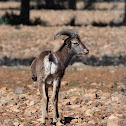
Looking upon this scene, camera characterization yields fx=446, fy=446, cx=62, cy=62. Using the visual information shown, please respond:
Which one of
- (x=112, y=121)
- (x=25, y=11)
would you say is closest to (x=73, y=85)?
(x=112, y=121)

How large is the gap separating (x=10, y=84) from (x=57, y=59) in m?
3.65

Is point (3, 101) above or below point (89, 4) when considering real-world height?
above

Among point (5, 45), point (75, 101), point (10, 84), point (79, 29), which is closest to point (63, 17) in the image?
point (79, 29)

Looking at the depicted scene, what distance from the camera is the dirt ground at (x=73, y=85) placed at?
706 centimetres

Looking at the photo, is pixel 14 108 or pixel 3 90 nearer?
pixel 14 108

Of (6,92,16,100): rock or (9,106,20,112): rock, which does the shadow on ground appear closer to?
(6,92,16,100): rock

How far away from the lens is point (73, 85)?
9867 millimetres

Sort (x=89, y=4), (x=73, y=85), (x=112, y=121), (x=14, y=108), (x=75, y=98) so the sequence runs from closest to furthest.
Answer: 1. (x=112, y=121)
2. (x=14, y=108)
3. (x=75, y=98)
4. (x=73, y=85)
5. (x=89, y=4)

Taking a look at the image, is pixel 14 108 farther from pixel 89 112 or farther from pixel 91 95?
pixel 91 95

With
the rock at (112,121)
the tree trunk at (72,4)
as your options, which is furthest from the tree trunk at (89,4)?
the rock at (112,121)

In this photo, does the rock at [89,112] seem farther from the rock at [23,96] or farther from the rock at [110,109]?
the rock at [23,96]

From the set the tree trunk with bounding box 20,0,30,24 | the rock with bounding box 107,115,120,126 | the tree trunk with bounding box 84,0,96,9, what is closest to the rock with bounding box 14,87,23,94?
the rock with bounding box 107,115,120,126

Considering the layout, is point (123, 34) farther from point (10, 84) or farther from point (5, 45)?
point (10, 84)

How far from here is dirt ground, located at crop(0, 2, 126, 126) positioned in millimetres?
7059
